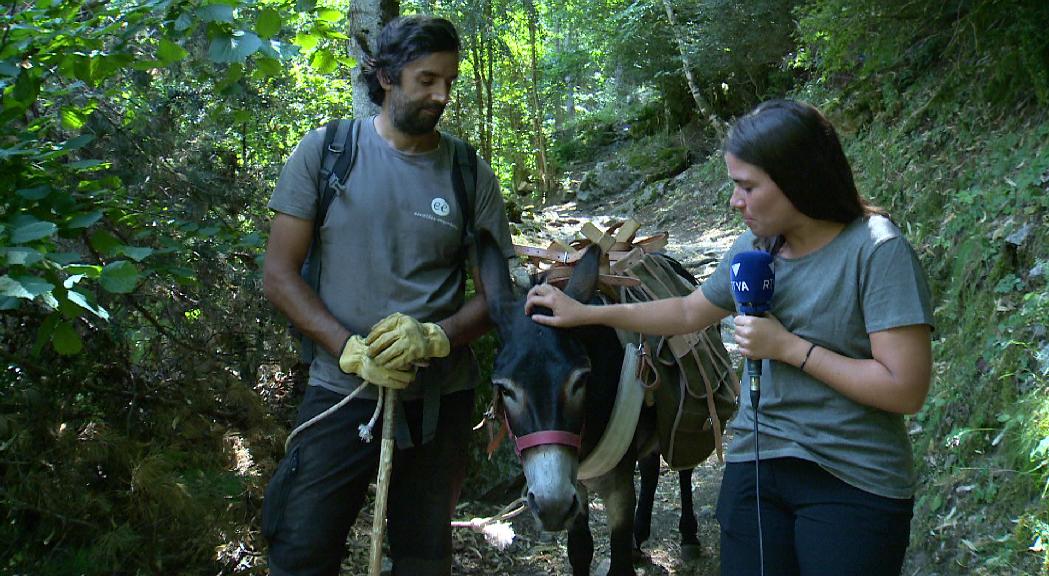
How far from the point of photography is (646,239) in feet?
14.6

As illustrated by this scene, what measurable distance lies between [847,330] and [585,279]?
1256mm

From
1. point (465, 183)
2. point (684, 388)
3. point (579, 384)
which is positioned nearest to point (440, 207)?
point (465, 183)

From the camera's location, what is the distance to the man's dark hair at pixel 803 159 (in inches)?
80.4

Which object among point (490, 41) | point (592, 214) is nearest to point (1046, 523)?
point (490, 41)

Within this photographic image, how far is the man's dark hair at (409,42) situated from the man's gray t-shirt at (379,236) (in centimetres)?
24

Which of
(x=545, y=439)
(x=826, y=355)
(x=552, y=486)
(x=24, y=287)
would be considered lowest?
(x=552, y=486)

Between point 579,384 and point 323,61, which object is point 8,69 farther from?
point 579,384

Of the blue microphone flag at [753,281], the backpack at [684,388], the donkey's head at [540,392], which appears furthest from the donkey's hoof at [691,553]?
the blue microphone flag at [753,281]

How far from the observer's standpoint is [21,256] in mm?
1979

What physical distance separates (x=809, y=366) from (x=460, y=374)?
4.39 feet

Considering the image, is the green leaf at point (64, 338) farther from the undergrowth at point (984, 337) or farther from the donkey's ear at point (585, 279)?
the undergrowth at point (984, 337)

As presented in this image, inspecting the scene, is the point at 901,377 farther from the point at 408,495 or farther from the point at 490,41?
the point at 490,41

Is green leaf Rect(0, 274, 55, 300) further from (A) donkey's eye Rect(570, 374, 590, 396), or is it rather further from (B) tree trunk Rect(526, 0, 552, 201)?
(B) tree trunk Rect(526, 0, 552, 201)

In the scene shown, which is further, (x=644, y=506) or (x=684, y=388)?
(x=644, y=506)
